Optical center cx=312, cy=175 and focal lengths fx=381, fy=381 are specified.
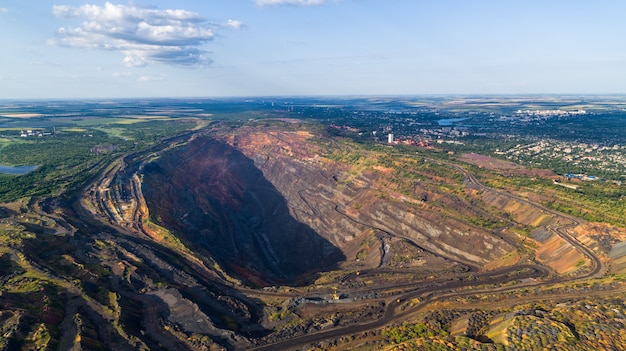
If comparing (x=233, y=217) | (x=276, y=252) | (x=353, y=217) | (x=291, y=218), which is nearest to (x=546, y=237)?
(x=353, y=217)

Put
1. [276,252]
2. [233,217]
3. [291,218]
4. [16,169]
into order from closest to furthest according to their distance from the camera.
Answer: [276,252], [291,218], [233,217], [16,169]

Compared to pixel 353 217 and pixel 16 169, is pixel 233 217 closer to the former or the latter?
pixel 353 217

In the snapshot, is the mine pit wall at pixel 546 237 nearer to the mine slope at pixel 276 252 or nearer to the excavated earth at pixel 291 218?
the mine slope at pixel 276 252

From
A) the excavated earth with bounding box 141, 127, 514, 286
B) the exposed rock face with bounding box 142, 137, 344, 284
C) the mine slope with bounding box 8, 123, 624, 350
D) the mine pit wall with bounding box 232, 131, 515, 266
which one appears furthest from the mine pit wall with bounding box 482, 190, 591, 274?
the exposed rock face with bounding box 142, 137, 344, 284

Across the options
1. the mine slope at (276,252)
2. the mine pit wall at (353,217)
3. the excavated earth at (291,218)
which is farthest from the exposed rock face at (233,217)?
the mine pit wall at (353,217)

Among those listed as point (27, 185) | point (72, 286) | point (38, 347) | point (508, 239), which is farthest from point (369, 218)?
point (27, 185)

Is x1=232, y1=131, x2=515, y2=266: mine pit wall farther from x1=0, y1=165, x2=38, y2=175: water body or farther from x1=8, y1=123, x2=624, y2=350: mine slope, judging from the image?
x1=0, y1=165, x2=38, y2=175: water body
